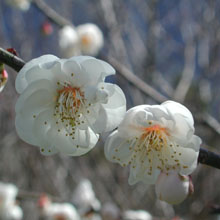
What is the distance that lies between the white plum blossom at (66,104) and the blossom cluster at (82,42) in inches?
97.0

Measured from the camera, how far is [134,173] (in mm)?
1053

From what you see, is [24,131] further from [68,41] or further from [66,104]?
[68,41]

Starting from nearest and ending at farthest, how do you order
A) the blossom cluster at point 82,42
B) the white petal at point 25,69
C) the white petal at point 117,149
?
the white petal at point 25,69 → the white petal at point 117,149 → the blossom cluster at point 82,42

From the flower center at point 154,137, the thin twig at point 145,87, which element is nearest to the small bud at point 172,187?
the flower center at point 154,137

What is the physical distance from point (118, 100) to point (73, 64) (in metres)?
0.17

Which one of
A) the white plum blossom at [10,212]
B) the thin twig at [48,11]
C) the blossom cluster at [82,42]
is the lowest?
the white plum blossom at [10,212]

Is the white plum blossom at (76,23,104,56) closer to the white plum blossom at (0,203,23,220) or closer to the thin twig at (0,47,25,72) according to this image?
the white plum blossom at (0,203,23,220)

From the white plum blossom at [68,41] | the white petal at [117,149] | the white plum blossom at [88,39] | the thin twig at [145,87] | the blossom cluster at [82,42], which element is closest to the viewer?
the white petal at [117,149]

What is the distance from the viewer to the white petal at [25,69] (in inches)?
33.8

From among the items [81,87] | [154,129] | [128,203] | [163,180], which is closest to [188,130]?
[154,129]

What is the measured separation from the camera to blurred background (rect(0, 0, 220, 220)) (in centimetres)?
348

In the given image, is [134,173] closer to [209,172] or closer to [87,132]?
[87,132]

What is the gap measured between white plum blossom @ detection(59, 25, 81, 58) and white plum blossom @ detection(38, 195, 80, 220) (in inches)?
61.6

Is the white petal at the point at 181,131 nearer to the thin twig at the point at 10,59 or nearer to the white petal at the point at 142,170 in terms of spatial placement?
the white petal at the point at 142,170
